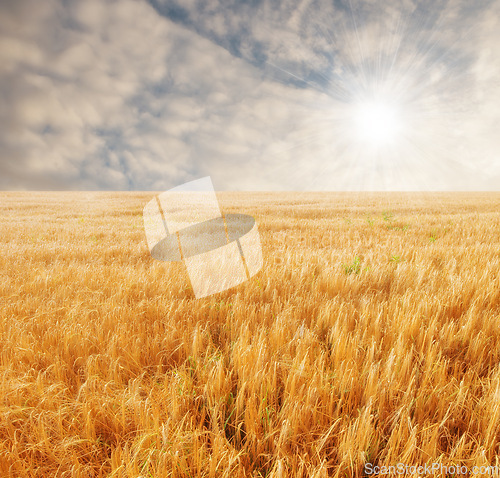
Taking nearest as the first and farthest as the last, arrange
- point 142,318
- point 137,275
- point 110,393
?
point 110,393 → point 142,318 → point 137,275

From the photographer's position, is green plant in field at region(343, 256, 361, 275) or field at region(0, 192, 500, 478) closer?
field at region(0, 192, 500, 478)

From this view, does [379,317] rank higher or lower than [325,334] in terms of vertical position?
higher

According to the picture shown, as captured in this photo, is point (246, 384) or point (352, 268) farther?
point (352, 268)

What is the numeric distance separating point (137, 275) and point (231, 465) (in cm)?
374

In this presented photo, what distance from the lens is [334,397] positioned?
177 cm

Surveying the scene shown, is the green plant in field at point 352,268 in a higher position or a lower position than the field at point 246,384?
higher

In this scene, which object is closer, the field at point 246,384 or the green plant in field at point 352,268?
the field at point 246,384

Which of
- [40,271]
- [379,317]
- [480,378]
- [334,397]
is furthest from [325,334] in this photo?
[40,271]

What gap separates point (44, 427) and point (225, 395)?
40.2 inches

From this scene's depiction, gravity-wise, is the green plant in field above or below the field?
above

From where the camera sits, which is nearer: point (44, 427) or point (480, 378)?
point (44, 427)

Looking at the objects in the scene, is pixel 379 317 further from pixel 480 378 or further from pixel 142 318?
pixel 142 318

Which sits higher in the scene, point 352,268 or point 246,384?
point 352,268

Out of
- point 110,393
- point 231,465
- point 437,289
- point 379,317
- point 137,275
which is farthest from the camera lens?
point 137,275
